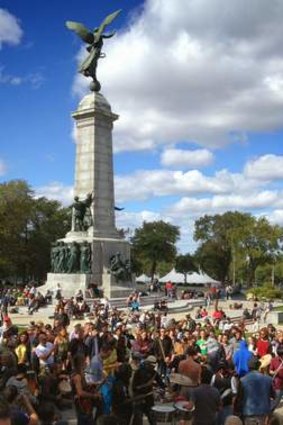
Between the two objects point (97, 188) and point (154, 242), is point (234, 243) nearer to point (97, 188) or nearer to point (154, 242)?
point (154, 242)

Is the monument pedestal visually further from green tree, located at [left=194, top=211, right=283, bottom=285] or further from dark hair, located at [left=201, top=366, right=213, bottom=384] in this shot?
green tree, located at [left=194, top=211, right=283, bottom=285]

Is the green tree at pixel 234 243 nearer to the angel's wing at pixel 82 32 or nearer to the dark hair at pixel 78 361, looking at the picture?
the angel's wing at pixel 82 32

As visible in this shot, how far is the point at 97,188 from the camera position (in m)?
38.0

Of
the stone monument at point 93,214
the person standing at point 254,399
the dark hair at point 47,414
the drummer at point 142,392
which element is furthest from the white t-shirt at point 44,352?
the stone monument at point 93,214

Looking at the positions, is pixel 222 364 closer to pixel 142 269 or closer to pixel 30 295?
pixel 30 295

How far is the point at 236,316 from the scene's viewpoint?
31.9 metres

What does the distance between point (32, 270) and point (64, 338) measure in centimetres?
5391

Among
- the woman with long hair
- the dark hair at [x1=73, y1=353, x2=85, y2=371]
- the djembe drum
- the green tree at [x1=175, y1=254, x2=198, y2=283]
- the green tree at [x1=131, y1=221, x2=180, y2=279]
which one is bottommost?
the djembe drum

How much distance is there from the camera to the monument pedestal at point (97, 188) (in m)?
36.2

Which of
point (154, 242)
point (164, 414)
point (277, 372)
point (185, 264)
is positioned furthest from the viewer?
point (185, 264)

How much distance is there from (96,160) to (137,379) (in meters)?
30.8

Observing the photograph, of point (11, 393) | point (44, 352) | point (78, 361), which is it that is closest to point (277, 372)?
point (78, 361)

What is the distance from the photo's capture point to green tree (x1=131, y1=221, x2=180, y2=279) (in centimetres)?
8681

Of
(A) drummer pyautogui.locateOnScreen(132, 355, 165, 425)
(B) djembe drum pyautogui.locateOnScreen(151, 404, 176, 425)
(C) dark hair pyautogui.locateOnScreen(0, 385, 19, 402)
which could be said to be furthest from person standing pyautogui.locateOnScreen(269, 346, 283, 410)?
(C) dark hair pyautogui.locateOnScreen(0, 385, 19, 402)
